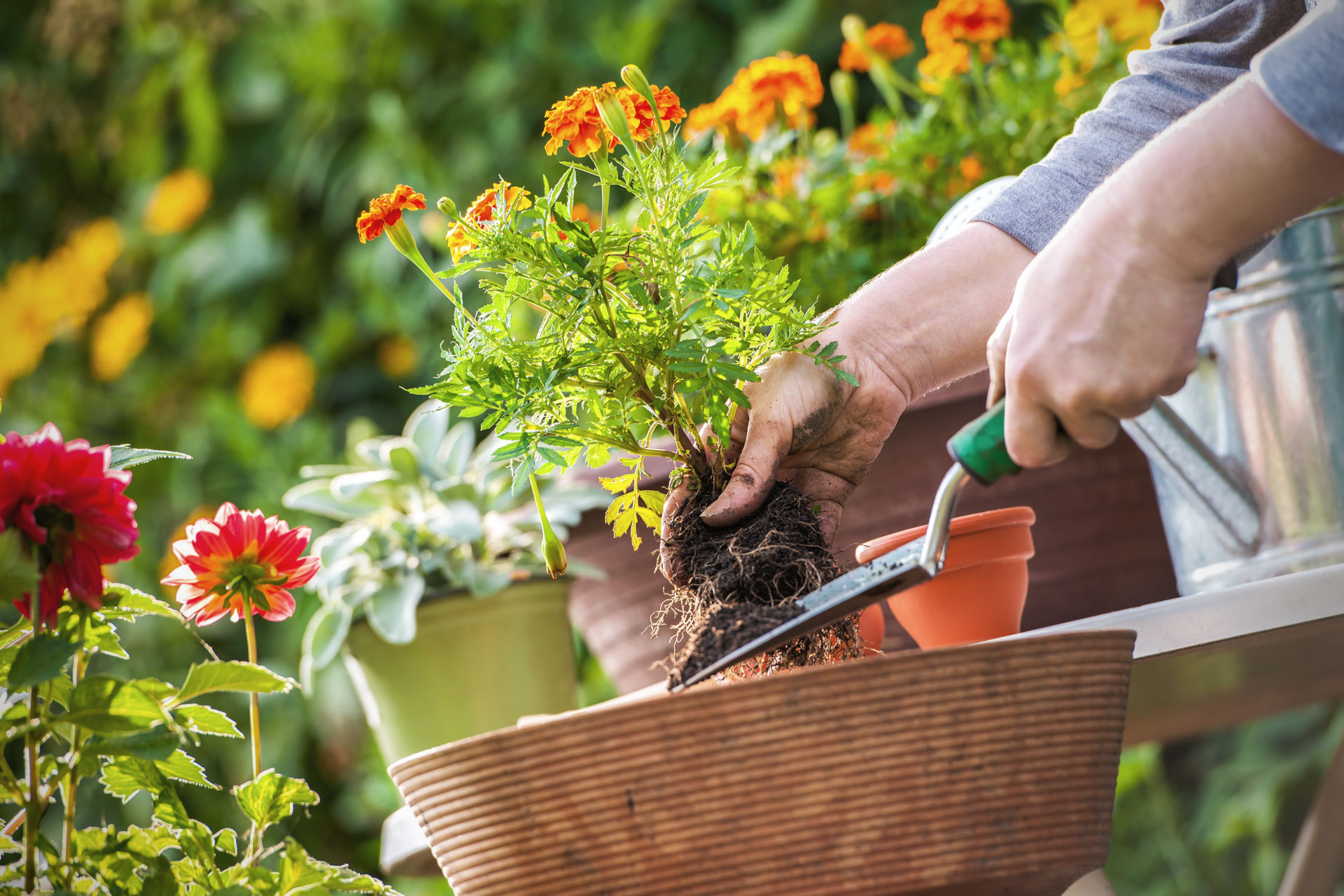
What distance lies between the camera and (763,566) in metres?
0.66

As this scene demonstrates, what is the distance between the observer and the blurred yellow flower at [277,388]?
215 cm

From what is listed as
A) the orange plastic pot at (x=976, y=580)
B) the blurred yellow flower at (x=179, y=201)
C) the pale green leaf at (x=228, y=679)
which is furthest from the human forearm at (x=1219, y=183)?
the blurred yellow flower at (x=179, y=201)

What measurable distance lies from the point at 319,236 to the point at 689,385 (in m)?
1.90

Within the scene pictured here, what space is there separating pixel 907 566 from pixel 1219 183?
223mm

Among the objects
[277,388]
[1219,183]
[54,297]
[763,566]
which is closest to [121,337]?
[54,297]

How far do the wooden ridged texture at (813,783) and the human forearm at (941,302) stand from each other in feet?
1.13

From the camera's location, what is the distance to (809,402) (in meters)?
0.69

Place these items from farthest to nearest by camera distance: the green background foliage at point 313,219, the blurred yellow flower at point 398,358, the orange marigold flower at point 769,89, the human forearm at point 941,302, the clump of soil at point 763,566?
1. the blurred yellow flower at point 398,358
2. the green background foliage at point 313,219
3. the orange marigold flower at point 769,89
4. the human forearm at point 941,302
5. the clump of soil at point 763,566

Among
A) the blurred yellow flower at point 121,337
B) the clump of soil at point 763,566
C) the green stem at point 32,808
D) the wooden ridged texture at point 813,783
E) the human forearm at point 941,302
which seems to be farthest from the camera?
the blurred yellow flower at point 121,337

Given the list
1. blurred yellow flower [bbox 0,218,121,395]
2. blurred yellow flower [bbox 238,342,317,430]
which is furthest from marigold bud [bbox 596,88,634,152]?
blurred yellow flower [bbox 0,218,121,395]

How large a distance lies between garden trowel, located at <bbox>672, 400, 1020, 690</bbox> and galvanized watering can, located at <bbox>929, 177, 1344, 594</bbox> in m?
0.29

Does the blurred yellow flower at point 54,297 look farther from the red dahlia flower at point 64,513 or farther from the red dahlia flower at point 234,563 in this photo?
the red dahlia flower at point 64,513

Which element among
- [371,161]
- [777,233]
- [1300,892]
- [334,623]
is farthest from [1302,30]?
[371,161]

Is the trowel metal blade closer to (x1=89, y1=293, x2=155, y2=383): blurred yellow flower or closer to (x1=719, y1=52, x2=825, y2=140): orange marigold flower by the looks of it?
(x1=719, y1=52, x2=825, y2=140): orange marigold flower
